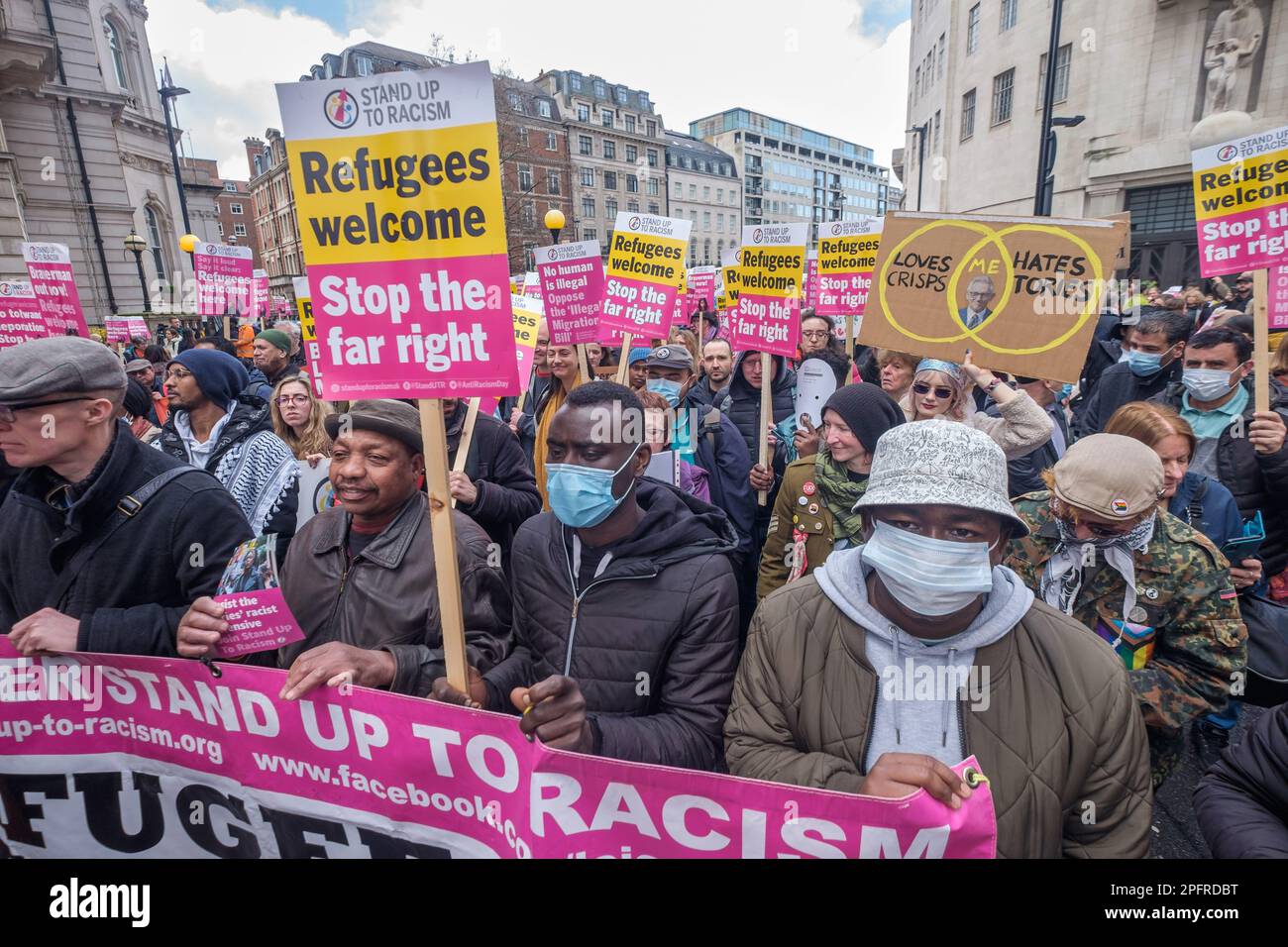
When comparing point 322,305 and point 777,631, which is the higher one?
point 322,305

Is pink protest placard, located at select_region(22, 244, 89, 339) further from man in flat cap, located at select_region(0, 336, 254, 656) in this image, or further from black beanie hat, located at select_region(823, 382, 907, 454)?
black beanie hat, located at select_region(823, 382, 907, 454)

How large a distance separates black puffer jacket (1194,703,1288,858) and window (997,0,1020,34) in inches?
1262

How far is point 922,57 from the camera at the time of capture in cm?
3659

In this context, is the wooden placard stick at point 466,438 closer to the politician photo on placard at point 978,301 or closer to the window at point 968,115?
the politician photo on placard at point 978,301

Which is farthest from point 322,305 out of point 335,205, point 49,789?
point 49,789

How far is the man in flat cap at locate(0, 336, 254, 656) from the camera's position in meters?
2.07

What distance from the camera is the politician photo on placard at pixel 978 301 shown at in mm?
3227

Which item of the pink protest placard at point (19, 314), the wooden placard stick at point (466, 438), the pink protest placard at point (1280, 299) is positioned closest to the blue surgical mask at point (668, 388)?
the wooden placard stick at point (466, 438)

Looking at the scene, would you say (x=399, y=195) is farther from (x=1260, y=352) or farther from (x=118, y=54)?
(x=118, y=54)

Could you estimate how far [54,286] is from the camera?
5977 millimetres

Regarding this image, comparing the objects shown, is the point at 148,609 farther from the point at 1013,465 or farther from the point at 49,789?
the point at 1013,465

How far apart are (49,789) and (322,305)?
1.74 m

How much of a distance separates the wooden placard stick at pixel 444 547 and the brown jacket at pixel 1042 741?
0.89 metres

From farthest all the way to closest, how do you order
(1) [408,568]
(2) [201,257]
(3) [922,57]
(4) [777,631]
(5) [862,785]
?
(3) [922,57] < (2) [201,257] < (1) [408,568] < (4) [777,631] < (5) [862,785]
